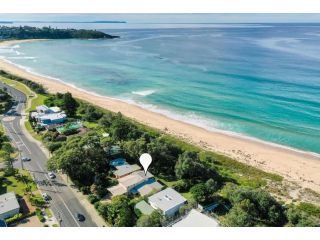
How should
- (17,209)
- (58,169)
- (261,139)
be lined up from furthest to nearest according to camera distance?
1. (261,139)
2. (58,169)
3. (17,209)

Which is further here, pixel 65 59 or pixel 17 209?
pixel 65 59

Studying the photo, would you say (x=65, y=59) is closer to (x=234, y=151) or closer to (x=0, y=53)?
(x=0, y=53)

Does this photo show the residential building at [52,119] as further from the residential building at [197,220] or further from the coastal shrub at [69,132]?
the residential building at [197,220]

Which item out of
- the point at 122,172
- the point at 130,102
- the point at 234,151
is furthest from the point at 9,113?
the point at 234,151

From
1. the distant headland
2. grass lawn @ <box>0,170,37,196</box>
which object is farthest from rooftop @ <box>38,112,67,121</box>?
the distant headland

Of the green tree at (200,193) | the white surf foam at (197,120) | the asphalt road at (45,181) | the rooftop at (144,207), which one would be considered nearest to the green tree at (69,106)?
the asphalt road at (45,181)

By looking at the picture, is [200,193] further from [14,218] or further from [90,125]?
[90,125]
